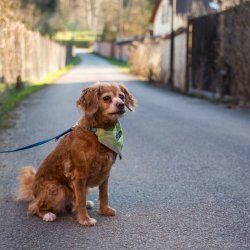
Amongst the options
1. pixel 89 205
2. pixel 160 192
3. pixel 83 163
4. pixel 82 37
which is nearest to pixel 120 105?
pixel 83 163

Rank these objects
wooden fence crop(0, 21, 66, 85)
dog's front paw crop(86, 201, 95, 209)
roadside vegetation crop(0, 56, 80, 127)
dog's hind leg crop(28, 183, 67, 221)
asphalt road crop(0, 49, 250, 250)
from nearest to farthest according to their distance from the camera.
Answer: asphalt road crop(0, 49, 250, 250)
dog's hind leg crop(28, 183, 67, 221)
dog's front paw crop(86, 201, 95, 209)
roadside vegetation crop(0, 56, 80, 127)
wooden fence crop(0, 21, 66, 85)

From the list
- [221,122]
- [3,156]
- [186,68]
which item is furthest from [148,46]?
[3,156]

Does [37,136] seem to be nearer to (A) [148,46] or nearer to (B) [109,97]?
(B) [109,97]

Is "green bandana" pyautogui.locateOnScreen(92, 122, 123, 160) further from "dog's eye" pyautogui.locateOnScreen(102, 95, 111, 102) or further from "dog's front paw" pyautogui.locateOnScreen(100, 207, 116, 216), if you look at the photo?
"dog's front paw" pyautogui.locateOnScreen(100, 207, 116, 216)

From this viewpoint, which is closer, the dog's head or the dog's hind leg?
the dog's head

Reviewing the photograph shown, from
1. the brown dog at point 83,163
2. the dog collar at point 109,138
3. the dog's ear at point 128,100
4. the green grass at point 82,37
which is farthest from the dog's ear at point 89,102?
the green grass at point 82,37

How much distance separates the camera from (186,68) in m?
21.2

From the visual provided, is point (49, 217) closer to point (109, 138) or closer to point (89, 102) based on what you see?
point (109, 138)

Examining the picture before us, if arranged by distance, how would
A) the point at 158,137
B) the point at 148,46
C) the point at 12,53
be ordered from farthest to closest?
the point at 148,46, the point at 12,53, the point at 158,137

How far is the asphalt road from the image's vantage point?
15.0ft

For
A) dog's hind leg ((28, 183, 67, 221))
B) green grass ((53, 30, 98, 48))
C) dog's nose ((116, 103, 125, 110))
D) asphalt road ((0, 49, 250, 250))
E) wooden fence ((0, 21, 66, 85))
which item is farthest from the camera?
green grass ((53, 30, 98, 48))

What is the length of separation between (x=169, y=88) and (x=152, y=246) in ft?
66.0

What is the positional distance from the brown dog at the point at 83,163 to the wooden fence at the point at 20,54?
886cm

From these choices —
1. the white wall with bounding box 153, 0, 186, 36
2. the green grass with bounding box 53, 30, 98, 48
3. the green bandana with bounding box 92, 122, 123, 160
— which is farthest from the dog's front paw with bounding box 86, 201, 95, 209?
the green grass with bounding box 53, 30, 98, 48
